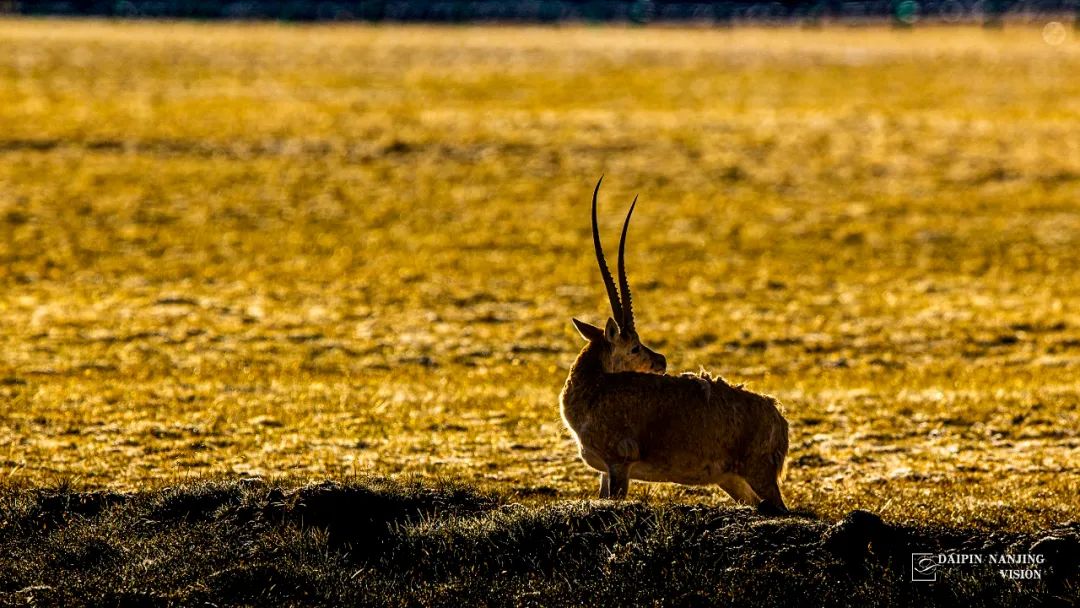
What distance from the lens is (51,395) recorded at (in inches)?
750

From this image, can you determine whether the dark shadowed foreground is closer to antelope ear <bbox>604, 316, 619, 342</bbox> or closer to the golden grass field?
antelope ear <bbox>604, 316, 619, 342</bbox>

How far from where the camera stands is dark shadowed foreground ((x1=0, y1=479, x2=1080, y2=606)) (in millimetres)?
10102

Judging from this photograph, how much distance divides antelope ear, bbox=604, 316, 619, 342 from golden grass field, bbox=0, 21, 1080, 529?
1653 mm

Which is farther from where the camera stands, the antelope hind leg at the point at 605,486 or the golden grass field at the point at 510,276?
the golden grass field at the point at 510,276

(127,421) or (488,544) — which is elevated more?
(488,544)

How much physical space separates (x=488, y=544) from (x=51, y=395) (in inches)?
391

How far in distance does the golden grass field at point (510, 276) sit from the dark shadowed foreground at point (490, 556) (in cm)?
190

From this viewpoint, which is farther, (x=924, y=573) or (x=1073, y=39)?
(x=1073, y=39)

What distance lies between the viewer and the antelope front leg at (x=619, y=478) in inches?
466

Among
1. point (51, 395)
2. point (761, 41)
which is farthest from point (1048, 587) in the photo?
point (761, 41)

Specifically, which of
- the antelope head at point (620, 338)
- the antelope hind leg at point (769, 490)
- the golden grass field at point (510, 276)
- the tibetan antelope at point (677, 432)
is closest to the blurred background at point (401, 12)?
the golden grass field at point (510, 276)

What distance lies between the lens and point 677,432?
11789mm

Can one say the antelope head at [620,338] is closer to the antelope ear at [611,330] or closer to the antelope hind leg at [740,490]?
the antelope ear at [611,330]

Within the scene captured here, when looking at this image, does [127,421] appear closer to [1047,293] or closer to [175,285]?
[175,285]
